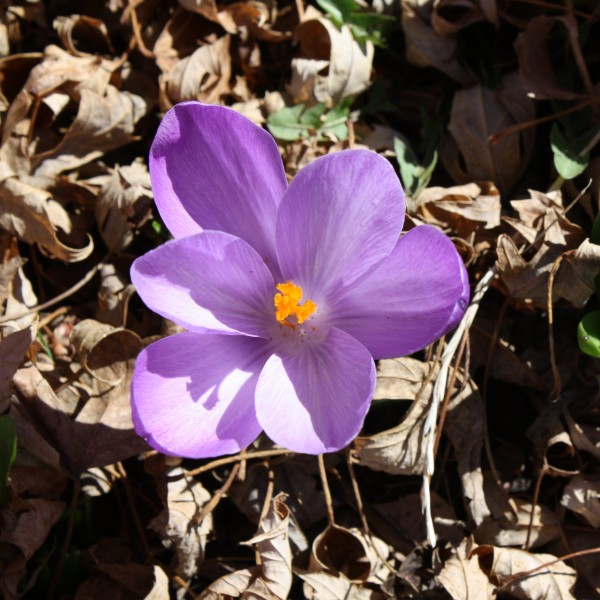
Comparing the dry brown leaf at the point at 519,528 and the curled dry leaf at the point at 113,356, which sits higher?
the curled dry leaf at the point at 113,356

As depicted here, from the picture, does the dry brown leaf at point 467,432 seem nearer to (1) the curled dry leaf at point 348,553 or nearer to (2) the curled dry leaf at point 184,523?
(1) the curled dry leaf at point 348,553

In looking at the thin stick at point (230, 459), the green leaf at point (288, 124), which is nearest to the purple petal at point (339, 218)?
the thin stick at point (230, 459)

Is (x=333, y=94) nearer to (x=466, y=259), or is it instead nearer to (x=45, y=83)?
(x=466, y=259)

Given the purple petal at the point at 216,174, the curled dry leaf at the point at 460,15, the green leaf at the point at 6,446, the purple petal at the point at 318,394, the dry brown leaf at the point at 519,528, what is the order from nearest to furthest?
the purple petal at the point at 318,394
the purple petal at the point at 216,174
the green leaf at the point at 6,446
the dry brown leaf at the point at 519,528
the curled dry leaf at the point at 460,15

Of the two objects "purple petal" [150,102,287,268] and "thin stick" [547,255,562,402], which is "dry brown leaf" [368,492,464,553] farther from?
"purple petal" [150,102,287,268]

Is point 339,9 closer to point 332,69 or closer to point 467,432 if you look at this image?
point 332,69

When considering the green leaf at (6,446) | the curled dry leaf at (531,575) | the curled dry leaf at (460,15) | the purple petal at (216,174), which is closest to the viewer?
the purple petal at (216,174)

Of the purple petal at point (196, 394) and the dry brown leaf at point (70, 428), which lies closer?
the purple petal at point (196, 394)
